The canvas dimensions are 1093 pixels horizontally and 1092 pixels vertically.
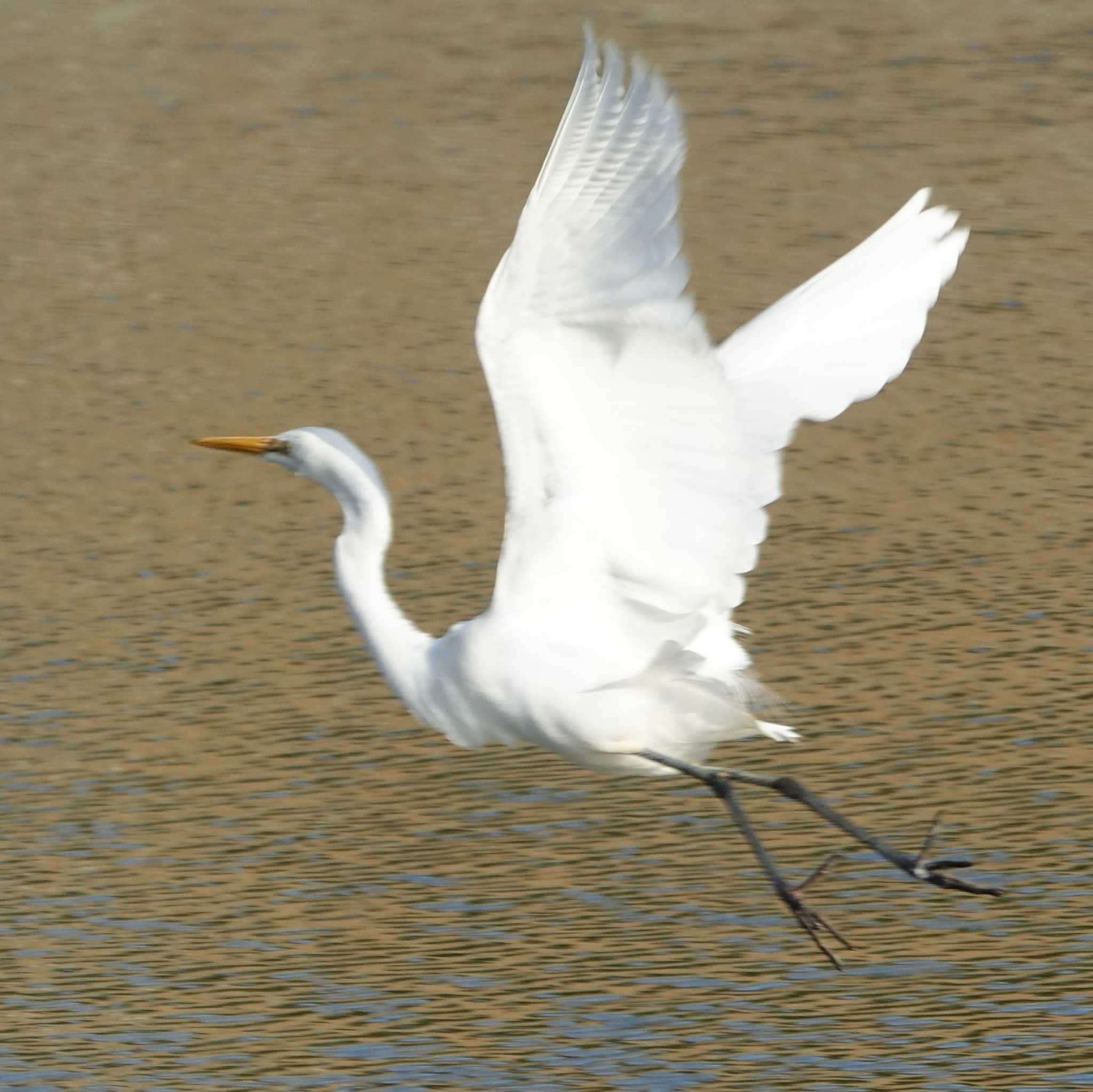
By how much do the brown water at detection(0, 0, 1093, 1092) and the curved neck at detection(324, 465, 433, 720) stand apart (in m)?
0.67

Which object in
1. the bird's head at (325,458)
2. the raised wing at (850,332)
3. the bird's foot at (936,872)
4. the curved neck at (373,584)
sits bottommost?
the bird's foot at (936,872)

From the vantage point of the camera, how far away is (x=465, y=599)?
6672 mm

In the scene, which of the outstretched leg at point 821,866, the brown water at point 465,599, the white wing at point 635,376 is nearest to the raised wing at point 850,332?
the white wing at point 635,376

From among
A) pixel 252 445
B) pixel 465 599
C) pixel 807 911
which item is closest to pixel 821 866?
pixel 807 911

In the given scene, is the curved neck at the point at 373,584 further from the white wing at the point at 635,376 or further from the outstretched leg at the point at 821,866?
the outstretched leg at the point at 821,866

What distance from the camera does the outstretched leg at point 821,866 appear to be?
4.40 metres

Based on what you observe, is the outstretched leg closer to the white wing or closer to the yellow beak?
the white wing

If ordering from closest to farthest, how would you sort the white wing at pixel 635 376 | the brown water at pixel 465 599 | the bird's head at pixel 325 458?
the white wing at pixel 635 376 < the bird's head at pixel 325 458 < the brown water at pixel 465 599

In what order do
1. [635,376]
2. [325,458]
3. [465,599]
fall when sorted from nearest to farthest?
[635,376]
[325,458]
[465,599]

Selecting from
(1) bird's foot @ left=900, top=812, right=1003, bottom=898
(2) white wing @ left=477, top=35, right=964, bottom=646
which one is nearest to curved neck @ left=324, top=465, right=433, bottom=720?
(2) white wing @ left=477, top=35, right=964, bottom=646

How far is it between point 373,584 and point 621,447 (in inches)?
23.7

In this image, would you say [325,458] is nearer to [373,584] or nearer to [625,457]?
[373,584]

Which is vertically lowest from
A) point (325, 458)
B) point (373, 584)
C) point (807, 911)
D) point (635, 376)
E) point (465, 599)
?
point (807, 911)

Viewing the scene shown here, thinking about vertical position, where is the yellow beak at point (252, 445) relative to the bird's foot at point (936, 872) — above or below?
above
